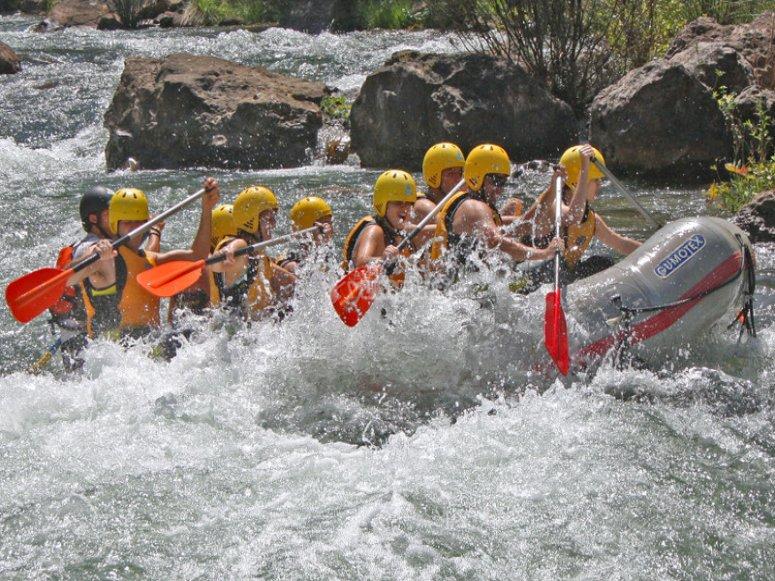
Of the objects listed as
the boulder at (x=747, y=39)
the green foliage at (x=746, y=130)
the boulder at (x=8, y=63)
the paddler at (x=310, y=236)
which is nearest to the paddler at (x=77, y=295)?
the paddler at (x=310, y=236)

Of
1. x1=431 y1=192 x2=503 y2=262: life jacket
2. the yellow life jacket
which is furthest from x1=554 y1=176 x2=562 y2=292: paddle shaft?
x1=431 y1=192 x2=503 y2=262: life jacket

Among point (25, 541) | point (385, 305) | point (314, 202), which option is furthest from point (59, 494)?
point (314, 202)

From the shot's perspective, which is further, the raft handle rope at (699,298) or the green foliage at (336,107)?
the green foliage at (336,107)

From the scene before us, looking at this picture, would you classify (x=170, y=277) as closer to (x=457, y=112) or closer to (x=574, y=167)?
(x=574, y=167)

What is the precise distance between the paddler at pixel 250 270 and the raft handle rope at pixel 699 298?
2.31 meters

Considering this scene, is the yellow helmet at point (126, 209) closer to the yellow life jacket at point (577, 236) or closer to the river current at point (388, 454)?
the river current at point (388, 454)

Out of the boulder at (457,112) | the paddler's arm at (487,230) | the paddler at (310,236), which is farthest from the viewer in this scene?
the boulder at (457,112)

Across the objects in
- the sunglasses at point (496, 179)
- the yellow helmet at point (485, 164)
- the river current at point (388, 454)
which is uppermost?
the yellow helmet at point (485, 164)

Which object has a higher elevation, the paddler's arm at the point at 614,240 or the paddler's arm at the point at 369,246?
the paddler's arm at the point at 369,246

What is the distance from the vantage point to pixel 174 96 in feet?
45.3

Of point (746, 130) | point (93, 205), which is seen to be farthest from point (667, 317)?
point (746, 130)

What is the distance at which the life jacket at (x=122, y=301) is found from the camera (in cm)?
713

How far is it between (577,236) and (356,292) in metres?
1.69

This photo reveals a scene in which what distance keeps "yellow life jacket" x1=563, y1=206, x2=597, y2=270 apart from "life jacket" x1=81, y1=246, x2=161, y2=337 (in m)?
2.79
